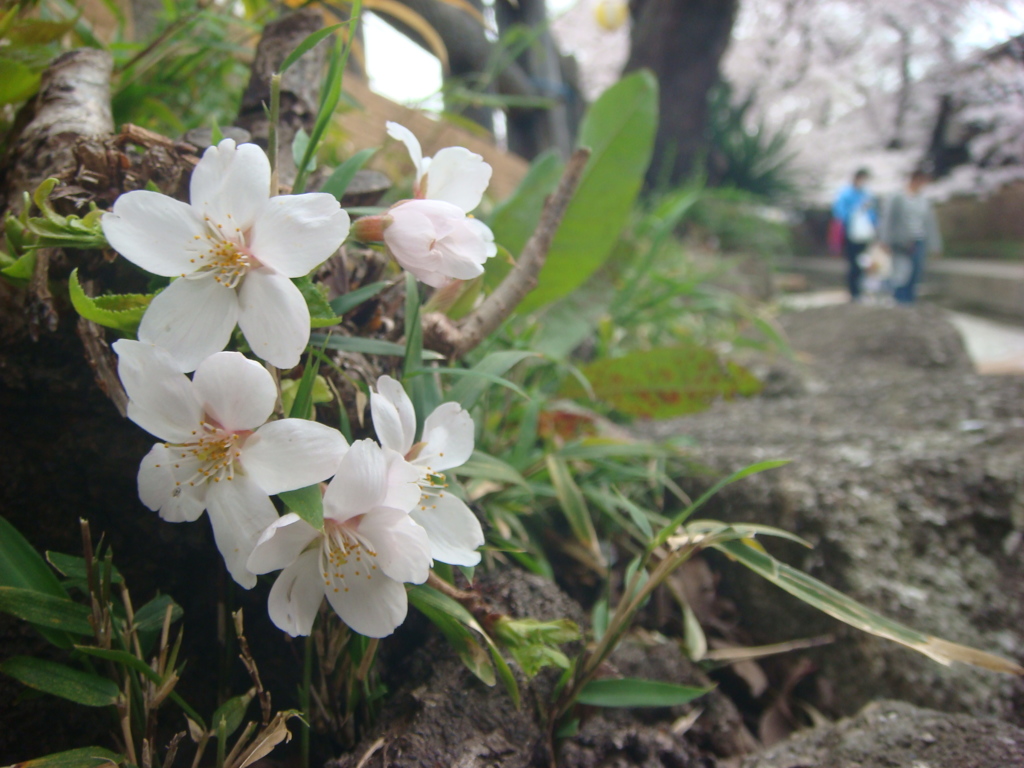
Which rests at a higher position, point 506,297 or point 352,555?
point 506,297

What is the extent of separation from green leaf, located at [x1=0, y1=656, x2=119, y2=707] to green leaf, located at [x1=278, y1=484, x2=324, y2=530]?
0.76 feet

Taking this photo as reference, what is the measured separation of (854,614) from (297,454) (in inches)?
22.9

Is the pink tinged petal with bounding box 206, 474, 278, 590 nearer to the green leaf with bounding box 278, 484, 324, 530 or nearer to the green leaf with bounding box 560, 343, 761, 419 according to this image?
the green leaf with bounding box 278, 484, 324, 530

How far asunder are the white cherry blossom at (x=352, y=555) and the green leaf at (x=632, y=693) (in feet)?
0.93

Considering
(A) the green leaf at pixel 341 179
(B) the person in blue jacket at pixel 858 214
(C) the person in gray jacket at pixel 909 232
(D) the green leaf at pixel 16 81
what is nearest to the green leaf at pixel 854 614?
(A) the green leaf at pixel 341 179

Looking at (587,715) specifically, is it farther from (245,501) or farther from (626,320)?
(626,320)

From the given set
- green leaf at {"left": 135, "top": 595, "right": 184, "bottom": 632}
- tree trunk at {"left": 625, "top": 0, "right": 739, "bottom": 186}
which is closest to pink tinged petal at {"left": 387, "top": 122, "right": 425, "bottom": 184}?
green leaf at {"left": 135, "top": 595, "right": 184, "bottom": 632}

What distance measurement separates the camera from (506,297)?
740 millimetres

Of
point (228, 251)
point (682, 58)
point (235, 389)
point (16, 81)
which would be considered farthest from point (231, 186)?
point (682, 58)

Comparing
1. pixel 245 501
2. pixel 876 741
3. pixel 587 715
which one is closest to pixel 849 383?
pixel 876 741

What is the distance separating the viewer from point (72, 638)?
51cm

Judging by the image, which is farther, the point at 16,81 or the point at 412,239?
the point at 16,81

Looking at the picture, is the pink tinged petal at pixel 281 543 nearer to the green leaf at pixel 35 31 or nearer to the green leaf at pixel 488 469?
the green leaf at pixel 488 469

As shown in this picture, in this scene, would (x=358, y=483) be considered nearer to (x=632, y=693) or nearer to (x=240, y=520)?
(x=240, y=520)
